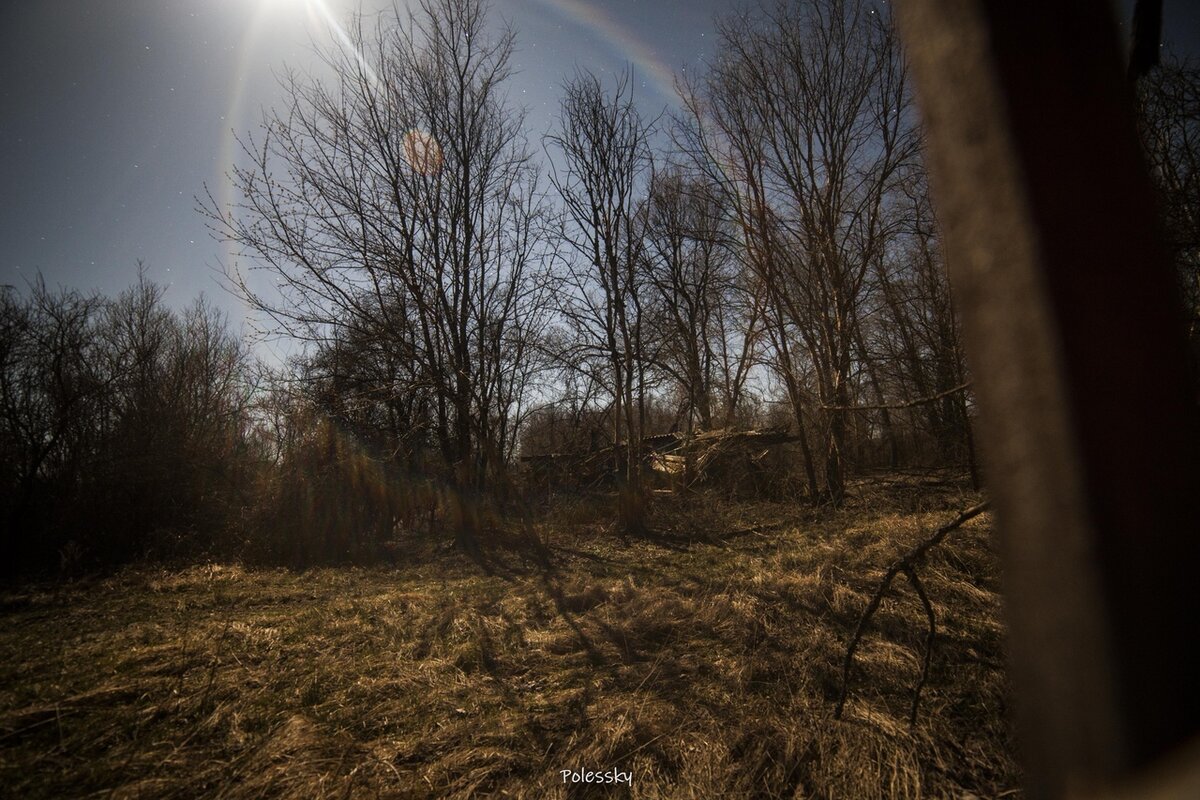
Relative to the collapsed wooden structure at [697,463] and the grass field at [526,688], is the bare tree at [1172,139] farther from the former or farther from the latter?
the collapsed wooden structure at [697,463]

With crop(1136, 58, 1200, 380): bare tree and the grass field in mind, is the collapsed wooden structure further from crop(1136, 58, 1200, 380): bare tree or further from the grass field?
crop(1136, 58, 1200, 380): bare tree

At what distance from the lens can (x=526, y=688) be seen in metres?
3.36

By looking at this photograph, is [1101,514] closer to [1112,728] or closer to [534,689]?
[1112,728]

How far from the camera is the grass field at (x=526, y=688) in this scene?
2.33 meters

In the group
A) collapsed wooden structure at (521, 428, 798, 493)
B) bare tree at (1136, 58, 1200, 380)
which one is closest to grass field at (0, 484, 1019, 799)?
bare tree at (1136, 58, 1200, 380)

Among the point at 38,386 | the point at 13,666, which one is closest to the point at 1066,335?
the point at 13,666

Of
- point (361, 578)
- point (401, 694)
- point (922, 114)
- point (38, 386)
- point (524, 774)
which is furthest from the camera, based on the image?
point (38, 386)

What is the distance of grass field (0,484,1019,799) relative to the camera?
233 centimetres

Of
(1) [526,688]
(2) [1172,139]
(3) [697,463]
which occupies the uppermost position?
(2) [1172,139]

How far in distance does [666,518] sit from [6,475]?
1215 centimetres

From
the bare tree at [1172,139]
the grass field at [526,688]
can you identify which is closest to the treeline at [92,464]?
the grass field at [526,688]

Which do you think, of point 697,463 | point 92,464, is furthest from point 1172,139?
point 92,464

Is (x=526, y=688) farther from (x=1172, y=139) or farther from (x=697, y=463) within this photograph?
(x=697, y=463)

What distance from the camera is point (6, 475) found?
31.3 ft
